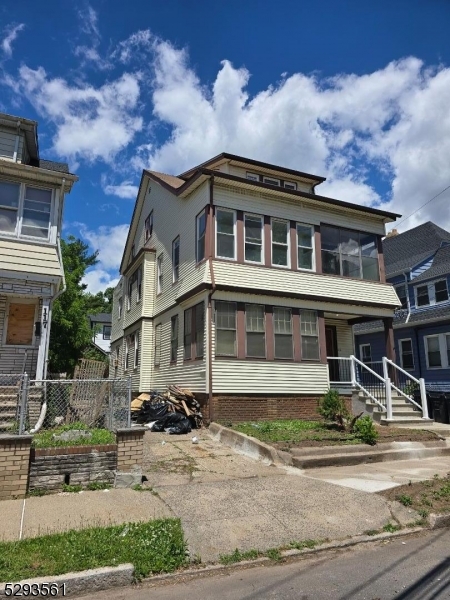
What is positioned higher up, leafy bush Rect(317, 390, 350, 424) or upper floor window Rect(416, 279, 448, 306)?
upper floor window Rect(416, 279, 448, 306)

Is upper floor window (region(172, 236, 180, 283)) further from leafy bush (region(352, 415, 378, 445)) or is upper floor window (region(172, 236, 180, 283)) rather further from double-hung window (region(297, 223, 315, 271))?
leafy bush (region(352, 415, 378, 445))

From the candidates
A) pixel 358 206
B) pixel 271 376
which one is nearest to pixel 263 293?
pixel 271 376

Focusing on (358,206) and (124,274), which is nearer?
(358,206)

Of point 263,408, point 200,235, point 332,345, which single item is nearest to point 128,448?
point 263,408

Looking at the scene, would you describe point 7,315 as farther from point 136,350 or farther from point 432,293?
point 432,293

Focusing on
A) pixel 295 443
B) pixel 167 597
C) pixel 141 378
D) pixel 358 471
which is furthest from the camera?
pixel 141 378

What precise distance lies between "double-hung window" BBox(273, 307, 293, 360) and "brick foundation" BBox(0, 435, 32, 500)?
9125mm

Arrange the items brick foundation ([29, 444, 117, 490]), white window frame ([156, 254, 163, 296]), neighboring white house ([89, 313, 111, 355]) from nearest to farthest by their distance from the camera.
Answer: brick foundation ([29, 444, 117, 490]) < white window frame ([156, 254, 163, 296]) < neighboring white house ([89, 313, 111, 355])

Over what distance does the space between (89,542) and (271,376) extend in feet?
32.0

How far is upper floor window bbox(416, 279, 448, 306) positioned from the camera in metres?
22.3

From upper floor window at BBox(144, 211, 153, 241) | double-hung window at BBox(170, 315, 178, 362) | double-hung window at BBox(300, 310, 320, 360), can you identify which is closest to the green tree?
upper floor window at BBox(144, 211, 153, 241)

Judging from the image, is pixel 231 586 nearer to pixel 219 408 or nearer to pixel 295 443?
pixel 295 443

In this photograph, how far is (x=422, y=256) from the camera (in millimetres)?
24500

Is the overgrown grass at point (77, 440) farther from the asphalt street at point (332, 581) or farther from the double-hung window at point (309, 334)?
the double-hung window at point (309, 334)
